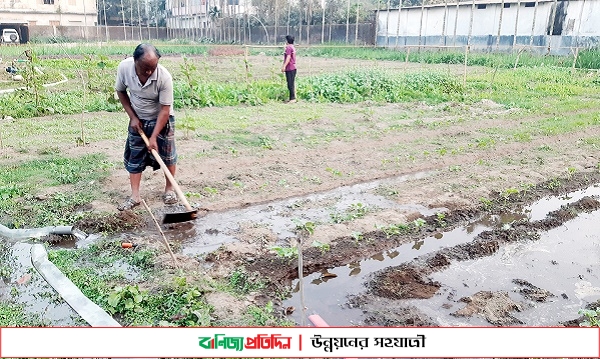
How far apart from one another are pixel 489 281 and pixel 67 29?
127ft

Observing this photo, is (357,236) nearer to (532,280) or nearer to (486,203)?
(532,280)

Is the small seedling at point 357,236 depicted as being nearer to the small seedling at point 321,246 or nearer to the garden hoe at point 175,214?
the small seedling at point 321,246

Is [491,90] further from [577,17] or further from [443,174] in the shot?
[577,17]

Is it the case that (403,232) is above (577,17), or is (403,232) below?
below

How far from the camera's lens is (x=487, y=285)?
3.73 metres

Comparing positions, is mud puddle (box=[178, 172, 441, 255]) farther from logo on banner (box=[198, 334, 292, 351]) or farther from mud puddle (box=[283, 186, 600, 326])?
logo on banner (box=[198, 334, 292, 351])

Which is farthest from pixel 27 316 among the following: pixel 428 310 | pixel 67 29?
pixel 67 29

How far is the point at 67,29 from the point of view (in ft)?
117

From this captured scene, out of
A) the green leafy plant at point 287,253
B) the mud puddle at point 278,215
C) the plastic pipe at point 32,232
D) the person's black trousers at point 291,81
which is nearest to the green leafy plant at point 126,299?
the mud puddle at point 278,215

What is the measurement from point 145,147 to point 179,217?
0.83 m

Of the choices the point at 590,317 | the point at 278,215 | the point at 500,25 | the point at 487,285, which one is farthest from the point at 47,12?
the point at 590,317

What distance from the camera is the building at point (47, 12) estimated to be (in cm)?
3678

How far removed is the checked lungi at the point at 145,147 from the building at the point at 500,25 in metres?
17.9

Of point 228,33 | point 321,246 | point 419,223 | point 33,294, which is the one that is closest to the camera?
point 33,294
